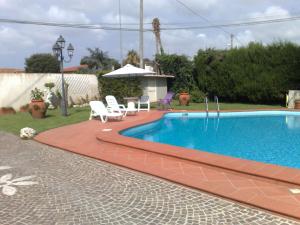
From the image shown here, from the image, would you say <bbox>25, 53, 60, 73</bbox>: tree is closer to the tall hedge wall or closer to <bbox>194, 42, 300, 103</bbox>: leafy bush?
the tall hedge wall

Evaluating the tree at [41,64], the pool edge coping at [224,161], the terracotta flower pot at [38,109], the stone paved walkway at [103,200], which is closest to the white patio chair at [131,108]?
the terracotta flower pot at [38,109]

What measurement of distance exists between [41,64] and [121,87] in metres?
44.5

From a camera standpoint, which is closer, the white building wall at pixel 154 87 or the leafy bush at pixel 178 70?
the white building wall at pixel 154 87

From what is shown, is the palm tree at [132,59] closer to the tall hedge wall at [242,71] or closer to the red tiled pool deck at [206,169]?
the tall hedge wall at [242,71]

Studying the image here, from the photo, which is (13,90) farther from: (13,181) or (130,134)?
(13,181)

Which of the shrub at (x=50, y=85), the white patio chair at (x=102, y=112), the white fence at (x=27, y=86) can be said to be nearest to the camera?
the white patio chair at (x=102, y=112)

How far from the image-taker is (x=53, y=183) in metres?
5.55

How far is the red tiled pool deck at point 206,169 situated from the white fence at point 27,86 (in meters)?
11.0

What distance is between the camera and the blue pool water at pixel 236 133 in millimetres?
8609

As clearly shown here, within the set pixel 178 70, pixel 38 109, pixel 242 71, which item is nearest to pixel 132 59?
pixel 178 70

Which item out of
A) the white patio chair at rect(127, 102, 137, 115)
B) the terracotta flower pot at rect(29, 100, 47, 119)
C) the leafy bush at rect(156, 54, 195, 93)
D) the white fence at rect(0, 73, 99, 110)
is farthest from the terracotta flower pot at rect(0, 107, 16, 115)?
the leafy bush at rect(156, 54, 195, 93)

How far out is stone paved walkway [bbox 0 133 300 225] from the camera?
4.05 meters

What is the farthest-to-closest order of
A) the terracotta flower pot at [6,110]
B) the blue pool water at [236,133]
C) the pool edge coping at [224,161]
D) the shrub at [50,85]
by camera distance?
the shrub at [50,85] → the terracotta flower pot at [6,110] → the blue pool water at [236,133] → the pool edge coping at [224,161]

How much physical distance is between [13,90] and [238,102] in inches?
553
